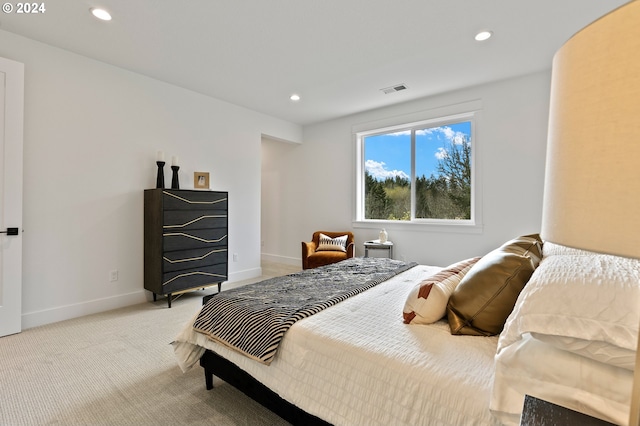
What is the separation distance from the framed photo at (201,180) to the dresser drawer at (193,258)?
0.88 metres

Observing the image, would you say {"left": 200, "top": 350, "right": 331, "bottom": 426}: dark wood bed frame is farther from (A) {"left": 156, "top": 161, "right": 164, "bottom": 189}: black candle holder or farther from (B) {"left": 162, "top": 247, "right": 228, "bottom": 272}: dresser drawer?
(A) {"left": 156, "top": 161, "right": 164, "bottom": 189}: black candle holder

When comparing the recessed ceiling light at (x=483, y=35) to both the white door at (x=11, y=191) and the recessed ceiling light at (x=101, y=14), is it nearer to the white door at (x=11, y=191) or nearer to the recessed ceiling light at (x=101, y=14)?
the recessed ceiling light at (x=101, y=14)

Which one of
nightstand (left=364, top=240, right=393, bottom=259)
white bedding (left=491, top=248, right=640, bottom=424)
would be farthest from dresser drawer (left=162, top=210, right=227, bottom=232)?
white bedding (left=491, top=248, right=640, bottom=424)

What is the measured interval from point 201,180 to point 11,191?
6.03 ft

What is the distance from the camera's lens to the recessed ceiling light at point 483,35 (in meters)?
2.67

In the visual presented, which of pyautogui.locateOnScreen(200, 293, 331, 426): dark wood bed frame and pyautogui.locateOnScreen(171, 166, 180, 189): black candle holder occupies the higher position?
pyautogui.locateOnScreen(171, 166, 180, 189): black candle holder

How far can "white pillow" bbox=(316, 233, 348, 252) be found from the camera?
459 centimetres

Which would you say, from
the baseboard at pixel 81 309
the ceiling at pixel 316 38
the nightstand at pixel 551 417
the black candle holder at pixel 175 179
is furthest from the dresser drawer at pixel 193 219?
the nightstand at pixel 551 417

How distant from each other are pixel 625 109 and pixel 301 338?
132cm

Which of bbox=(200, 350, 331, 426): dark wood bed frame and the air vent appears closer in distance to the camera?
bbox=(200, 350, 331, 426): dark wood bed frame

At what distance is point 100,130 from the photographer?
130 inches

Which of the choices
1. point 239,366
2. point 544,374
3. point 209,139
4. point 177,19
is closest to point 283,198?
point 209,139

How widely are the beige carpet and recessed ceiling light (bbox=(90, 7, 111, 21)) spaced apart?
2.68 meters

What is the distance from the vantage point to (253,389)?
1556mm
